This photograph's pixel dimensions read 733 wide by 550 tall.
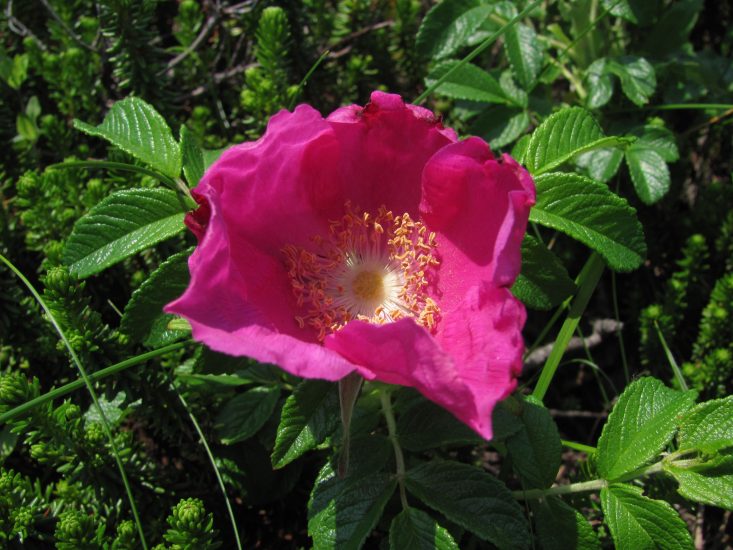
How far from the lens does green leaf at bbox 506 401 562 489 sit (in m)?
1.62

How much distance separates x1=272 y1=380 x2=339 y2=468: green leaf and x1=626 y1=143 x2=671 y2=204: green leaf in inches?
43.6

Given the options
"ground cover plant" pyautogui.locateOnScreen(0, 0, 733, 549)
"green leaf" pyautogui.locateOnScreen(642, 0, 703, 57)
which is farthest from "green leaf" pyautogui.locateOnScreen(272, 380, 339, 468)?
"green leaf" pyautogui.locateOnScreen(642, 0, 703, 57)

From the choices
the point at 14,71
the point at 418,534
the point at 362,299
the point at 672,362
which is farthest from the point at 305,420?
the point at 14,71

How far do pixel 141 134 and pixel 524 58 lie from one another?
45.7 inches

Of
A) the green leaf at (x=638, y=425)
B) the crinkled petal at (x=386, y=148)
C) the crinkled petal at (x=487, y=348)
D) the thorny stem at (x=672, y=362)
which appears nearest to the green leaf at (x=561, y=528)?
the green leaf at (x=638, y=425)

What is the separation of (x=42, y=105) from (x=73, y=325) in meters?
1.30

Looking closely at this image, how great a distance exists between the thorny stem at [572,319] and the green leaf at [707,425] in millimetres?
336

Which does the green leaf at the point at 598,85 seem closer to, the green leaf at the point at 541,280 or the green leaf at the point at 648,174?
the green leaf at the point at 648,174

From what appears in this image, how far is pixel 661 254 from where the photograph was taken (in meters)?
2.54

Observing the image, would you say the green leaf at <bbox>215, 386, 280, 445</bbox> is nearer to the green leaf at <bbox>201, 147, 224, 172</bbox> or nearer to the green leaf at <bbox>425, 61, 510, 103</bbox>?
the green leaf at <bbox>201, 147, 224, 172</bbox>

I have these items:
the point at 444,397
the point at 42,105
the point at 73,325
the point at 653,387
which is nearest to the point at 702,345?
the point at 653,387

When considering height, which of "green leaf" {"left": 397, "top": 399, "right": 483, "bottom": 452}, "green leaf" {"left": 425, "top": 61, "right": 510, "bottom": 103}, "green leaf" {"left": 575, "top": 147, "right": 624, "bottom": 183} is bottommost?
"green leaf" {"left": 397, "top": 399, "right": 483, "bottom": 452}

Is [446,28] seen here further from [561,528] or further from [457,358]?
[561,528]

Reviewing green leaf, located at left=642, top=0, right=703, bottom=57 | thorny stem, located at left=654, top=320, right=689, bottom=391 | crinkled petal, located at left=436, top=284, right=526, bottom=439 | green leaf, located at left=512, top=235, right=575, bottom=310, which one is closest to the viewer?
crinkled petal, located at left=436, top=284, right=526, bottom=439
